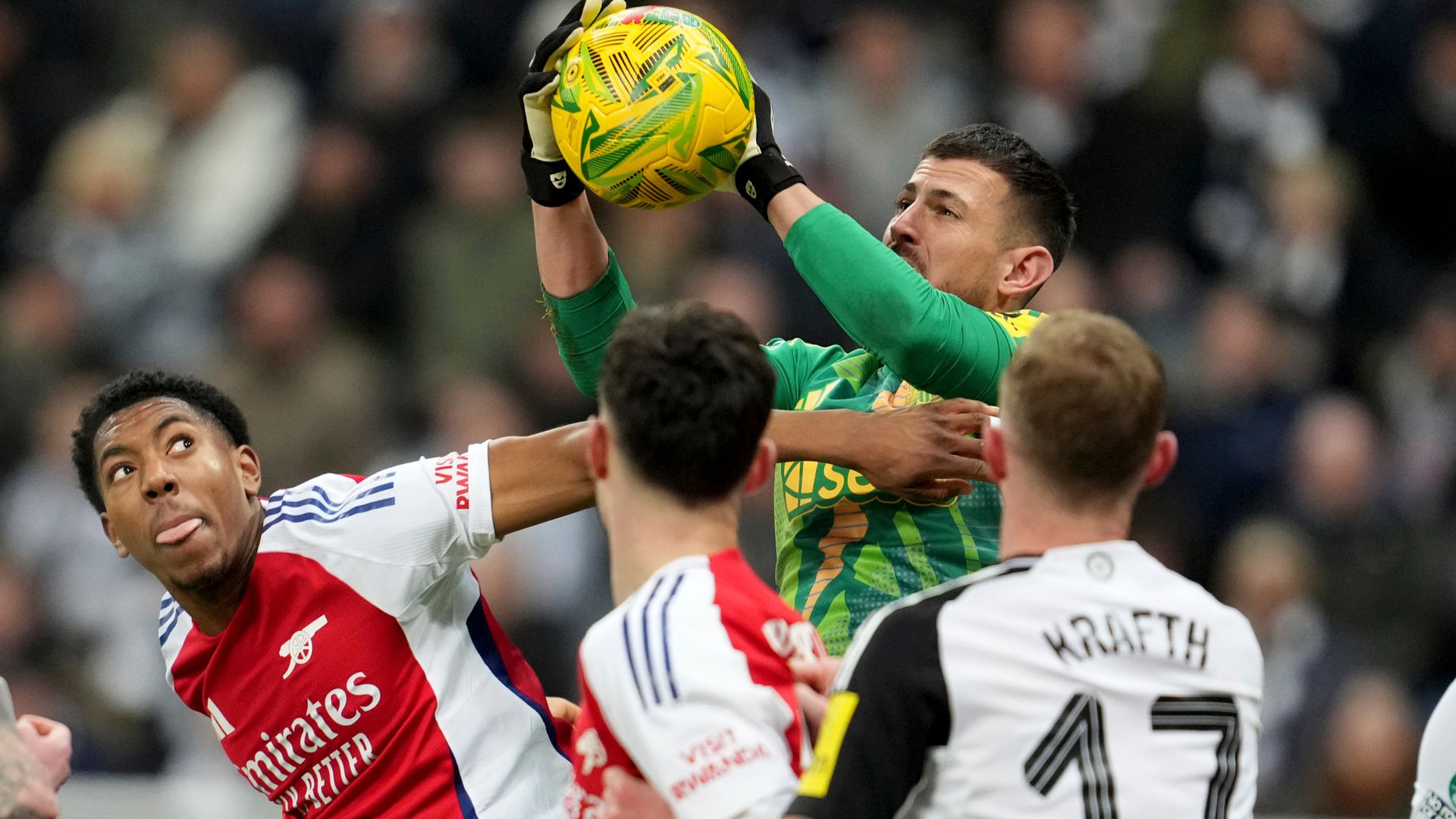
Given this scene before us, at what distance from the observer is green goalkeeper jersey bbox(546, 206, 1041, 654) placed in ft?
10.8

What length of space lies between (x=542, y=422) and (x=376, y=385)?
89 cm

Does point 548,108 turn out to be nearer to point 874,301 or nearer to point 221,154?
point 874,301

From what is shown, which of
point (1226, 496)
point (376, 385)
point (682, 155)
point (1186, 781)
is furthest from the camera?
point (376, 385)

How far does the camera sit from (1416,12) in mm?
7785

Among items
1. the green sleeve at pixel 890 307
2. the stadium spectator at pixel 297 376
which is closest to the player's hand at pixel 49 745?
the green sleeve at pixel 890 307

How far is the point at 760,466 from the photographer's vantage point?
2646 millimetres

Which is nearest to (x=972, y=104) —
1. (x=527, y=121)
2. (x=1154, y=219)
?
(x=1154, y=219)

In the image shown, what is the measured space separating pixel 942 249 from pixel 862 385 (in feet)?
1.16

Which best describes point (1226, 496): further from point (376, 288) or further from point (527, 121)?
point (527, 121)

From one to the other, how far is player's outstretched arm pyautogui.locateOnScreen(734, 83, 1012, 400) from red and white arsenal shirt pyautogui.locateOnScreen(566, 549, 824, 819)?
0.85m

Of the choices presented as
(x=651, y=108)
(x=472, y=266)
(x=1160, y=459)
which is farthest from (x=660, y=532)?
(x=472, y=266)

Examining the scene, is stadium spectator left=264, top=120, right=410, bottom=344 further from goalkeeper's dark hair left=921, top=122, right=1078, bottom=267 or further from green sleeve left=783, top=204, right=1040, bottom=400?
green sleeve left=783, top=204, right=1040, bottom=400

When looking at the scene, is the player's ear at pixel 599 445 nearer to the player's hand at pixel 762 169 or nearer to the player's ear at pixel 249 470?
the player's hand at pixel 762 169

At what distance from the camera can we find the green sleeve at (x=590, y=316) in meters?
3.80
